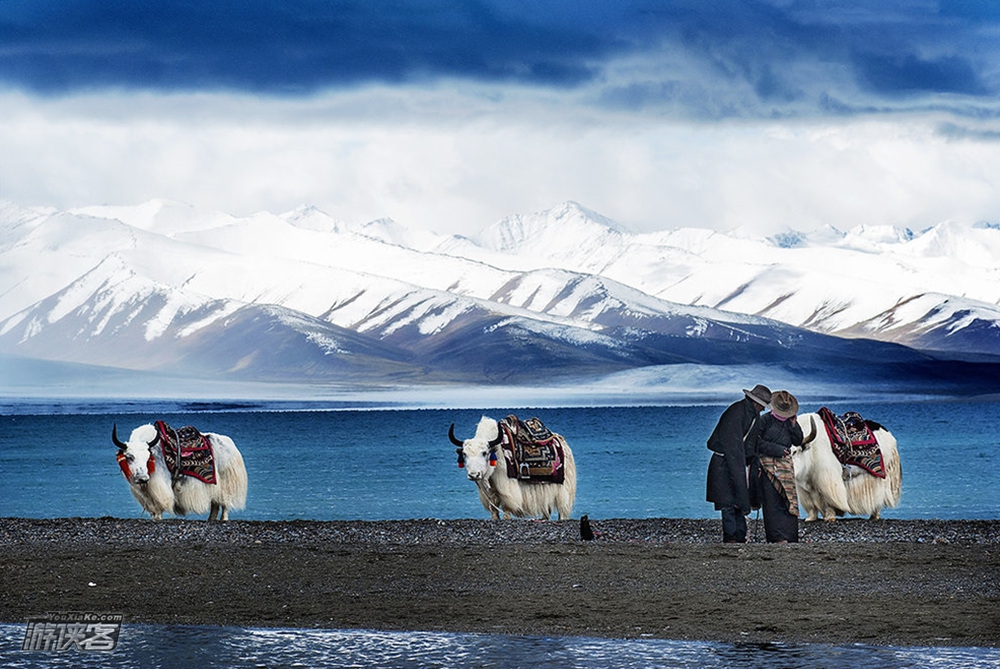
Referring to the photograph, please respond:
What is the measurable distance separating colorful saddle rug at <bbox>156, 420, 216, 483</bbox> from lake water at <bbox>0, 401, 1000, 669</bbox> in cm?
650

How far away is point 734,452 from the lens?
1133 cm

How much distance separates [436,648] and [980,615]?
2.88 meters

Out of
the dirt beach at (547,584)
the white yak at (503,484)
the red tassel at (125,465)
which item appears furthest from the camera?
the red tassel at (125,465)

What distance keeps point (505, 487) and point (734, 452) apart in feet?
14.5

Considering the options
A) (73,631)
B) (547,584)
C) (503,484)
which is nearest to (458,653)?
(73,631)

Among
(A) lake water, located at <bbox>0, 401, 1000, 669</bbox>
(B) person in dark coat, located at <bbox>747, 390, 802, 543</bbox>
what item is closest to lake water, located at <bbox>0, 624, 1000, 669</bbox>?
(A) lake water, located at <bbox>0, 401, 1000, 669</bbox>

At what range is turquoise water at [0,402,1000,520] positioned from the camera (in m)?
23.7

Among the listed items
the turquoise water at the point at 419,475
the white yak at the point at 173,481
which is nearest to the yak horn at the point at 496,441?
the white yak at the point at 173,481

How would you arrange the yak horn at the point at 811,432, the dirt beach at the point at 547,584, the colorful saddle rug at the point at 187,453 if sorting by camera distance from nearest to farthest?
the dirt beach at the point at 547,584, the yak horn at the point at 811,432, the colorful saddle rug at the point at 187,453

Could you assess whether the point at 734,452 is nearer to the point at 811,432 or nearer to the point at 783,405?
the point at 783,405

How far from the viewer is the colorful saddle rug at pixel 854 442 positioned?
1408cm

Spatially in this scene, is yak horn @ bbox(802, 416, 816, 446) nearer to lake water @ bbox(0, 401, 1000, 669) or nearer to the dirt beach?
the dirt beach

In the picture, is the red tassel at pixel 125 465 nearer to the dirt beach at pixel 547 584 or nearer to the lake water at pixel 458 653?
the dirt beach at pixel 547 584

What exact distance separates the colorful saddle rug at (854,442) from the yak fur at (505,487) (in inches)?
105
